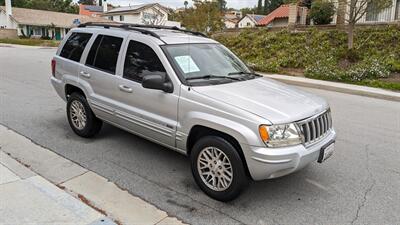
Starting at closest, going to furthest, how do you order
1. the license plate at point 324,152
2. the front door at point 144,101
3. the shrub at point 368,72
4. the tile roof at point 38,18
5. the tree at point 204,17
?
the license plate at point 324,152 → the front door at point 144,101 → the shrub at point 368,72 → the tree at point 204,17 → the tile roof at point 38,18

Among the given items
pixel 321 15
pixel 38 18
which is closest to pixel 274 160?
pixel 321 15

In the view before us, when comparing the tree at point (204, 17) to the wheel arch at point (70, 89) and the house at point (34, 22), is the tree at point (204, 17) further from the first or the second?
the wheel arch at point (70, 89)

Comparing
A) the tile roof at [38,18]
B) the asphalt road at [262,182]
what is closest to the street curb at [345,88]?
the asphalt road at [262,182]

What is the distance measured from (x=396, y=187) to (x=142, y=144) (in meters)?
3.49

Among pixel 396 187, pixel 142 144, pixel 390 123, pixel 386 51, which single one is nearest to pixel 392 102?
pixel 390 123

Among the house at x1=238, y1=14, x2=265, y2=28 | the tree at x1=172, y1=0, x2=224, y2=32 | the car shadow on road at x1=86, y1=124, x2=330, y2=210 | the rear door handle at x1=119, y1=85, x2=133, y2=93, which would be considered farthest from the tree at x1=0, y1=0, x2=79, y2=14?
the rear door handle at x1=119, y1=85, x2=133, y2=93

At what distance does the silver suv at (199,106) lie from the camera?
3.54 m

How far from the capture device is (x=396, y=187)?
430 cm

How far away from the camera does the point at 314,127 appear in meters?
3.82

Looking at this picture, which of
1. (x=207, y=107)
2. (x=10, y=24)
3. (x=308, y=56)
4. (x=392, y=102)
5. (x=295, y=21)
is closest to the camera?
(x=207, y=107)

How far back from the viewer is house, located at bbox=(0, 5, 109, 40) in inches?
2019

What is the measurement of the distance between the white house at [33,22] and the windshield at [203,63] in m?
49.0

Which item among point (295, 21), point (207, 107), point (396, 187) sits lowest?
point (396, 187)

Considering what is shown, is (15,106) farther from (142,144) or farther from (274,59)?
(274,59)
